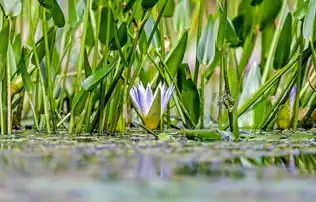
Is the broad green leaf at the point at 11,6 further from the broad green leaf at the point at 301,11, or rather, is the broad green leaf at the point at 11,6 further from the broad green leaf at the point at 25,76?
the broad green leaf at the point at 301,11

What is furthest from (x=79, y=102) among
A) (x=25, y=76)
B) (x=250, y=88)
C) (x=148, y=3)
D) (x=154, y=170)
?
(x=154, y=170)

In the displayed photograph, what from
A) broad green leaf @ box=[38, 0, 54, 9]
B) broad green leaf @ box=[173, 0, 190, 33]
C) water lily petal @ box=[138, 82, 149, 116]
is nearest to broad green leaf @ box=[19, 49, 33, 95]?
broad green leaf @ box=[38, 0, 54, 9]

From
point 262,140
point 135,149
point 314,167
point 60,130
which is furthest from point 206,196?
point 60,130

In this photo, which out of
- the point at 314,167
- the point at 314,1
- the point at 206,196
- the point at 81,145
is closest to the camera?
the point at 206,196

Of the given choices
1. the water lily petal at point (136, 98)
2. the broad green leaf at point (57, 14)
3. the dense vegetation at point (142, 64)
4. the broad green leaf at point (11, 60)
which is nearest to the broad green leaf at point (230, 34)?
the dense vegetation at point (142, 64)

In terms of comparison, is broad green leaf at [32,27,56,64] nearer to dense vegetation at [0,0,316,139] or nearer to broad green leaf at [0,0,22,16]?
dense vegetation at [0,0,316,139]

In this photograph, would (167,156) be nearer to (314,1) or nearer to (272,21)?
(314,1)
